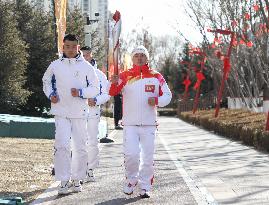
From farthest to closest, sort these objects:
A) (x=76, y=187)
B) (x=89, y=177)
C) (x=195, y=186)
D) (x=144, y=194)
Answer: (x=89, y=177) → (x=195, y=186) → (x=76, y=187) → (x=144, y=194)

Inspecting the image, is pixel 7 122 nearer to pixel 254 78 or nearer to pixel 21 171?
pixel 21 171

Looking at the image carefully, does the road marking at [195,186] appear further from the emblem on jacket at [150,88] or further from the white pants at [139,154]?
the emblem on jacket at [150,88]

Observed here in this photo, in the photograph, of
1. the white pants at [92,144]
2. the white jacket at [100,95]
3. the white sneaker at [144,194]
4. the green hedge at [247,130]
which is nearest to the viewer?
the white sneaker at [144,194]

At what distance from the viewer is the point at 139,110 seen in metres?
7.66

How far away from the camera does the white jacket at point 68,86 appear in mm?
7703

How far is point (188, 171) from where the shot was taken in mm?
10320

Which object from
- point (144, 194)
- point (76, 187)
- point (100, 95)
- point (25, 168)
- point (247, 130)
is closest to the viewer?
point (144, 194)

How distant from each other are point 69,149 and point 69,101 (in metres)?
0.61

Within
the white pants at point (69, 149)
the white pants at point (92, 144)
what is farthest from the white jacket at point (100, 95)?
the white pants at point (69, 149)

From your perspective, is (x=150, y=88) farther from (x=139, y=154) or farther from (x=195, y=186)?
(x=195, y=186)

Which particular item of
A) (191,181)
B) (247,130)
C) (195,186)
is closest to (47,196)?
(195,186)

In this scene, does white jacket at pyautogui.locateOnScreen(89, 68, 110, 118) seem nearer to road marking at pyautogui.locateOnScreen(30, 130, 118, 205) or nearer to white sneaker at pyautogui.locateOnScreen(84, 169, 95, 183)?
white sneaker at pyautogui.locateOnScreen(84, 169, 95, 183)

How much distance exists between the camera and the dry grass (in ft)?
25.8

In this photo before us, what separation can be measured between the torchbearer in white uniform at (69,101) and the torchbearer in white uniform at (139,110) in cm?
40
